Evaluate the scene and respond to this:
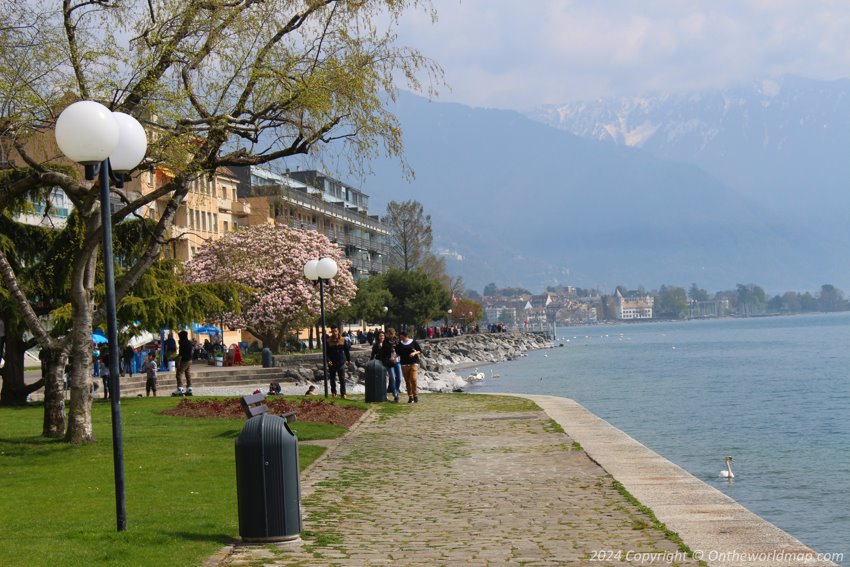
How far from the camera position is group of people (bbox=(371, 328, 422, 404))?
28016 mm

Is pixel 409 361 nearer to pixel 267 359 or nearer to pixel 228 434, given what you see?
pixel 228 434

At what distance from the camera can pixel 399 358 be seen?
28.6 m

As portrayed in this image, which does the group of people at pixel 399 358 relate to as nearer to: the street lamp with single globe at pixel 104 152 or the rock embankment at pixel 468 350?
the street lamp with single globe at pixel 104 152

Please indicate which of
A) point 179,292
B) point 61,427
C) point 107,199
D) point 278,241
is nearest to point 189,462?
point 61,427

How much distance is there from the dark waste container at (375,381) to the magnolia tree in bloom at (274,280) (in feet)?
96.7

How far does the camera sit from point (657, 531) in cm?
1022

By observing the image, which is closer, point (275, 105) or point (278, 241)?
point (275, 105)

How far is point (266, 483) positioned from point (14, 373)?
2281cm

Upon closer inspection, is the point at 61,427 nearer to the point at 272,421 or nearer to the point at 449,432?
the point at 449,432

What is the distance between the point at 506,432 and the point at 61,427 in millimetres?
7453

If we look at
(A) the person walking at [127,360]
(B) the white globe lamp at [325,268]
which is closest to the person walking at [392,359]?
(B) the white globe lamp at [325,268]

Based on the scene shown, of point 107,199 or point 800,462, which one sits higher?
point 107,199

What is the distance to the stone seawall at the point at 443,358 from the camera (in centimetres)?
5079

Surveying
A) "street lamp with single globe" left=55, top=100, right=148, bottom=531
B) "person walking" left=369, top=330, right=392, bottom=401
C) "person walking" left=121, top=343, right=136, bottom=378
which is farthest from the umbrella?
"street lamp with single globe" left=55, top=100, right=148, bottom=531
